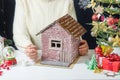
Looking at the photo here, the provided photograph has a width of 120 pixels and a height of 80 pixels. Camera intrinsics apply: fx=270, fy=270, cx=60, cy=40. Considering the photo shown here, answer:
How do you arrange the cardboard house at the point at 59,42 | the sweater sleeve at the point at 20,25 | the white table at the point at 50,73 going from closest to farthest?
the white table at the point at 50,73 → the cardboard house at the point at 59,42 → the sweater sleeve at the point at 20,25

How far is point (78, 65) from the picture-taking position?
135 centimetres

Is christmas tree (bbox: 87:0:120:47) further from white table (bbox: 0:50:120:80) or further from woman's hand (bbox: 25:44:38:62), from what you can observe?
woman's hand (bbox: 25:44:38:62)

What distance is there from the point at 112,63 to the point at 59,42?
28cm

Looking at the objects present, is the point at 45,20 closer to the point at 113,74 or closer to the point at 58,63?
the point at 58,63

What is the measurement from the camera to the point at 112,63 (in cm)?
129

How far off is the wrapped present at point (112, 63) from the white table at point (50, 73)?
66 millimetres

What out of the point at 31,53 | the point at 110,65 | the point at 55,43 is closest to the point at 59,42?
the point at 55,43

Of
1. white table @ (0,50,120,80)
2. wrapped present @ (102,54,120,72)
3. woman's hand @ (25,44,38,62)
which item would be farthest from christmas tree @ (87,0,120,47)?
woman's hand @ (25,44,38,62)

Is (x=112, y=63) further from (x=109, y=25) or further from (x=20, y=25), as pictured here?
(x=20, y=25)

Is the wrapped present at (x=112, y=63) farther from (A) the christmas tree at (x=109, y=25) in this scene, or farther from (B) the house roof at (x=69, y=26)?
(B) the house roof at (x=69, y=26)

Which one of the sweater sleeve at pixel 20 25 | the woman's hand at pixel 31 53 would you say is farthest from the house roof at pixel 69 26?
the sweater sleeve at pixel 20 25

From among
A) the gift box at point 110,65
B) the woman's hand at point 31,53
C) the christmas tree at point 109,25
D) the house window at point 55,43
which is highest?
the christmas tree at point 109,25

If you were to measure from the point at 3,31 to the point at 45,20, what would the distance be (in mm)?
466

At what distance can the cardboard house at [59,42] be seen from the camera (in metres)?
1.32
